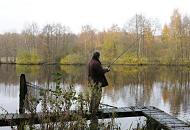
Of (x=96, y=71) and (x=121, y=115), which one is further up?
(x=96, y=71)

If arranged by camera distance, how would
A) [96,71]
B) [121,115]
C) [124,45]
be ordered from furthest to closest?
1. [124,45]
2. [96,71]
3. [121,115]

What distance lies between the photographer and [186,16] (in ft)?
230

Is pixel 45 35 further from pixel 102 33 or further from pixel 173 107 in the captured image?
pixel 173 107

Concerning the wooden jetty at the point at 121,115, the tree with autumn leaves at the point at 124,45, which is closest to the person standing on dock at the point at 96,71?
the wooden jetty at the point at 121,115

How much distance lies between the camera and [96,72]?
8562mm

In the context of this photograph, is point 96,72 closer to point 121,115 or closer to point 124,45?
point 121,115

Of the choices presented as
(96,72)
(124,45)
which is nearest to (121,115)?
(96,72)

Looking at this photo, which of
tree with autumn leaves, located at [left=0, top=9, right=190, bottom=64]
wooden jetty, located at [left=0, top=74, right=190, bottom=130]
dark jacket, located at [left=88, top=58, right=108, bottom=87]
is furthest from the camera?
tree with autumn leaves, located at [left=0, top=9, right=190, bottom=64]

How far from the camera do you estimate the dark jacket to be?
851 cm

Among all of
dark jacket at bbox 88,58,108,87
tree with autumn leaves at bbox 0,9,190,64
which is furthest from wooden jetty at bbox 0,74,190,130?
tree with autumn leaves at bbox 0,9,190,64

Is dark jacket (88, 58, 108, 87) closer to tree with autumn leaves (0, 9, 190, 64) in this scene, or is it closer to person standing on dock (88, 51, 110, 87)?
person standing on dock (88, 51, 110, 87)

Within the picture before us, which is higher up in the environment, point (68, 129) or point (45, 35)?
point (45, 35)

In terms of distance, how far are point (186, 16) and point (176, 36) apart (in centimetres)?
479

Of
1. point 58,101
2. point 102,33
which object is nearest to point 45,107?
point 58,101
